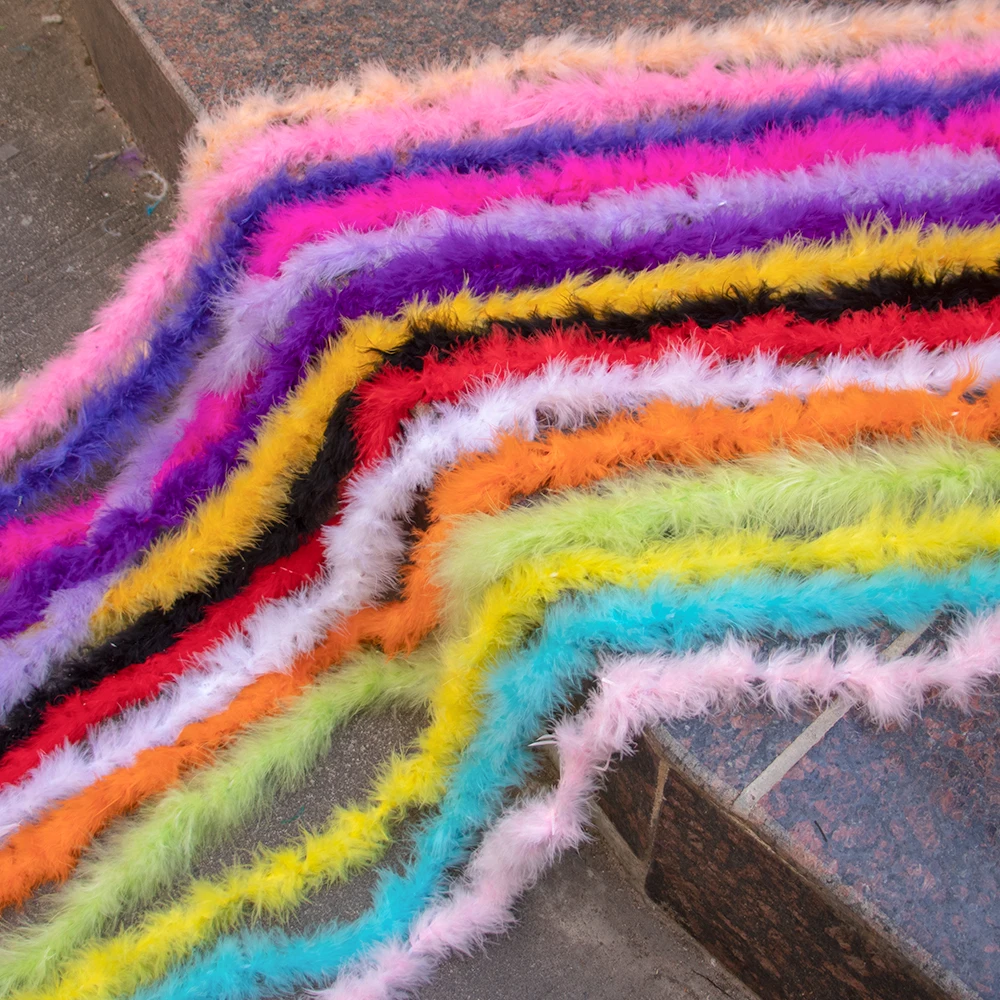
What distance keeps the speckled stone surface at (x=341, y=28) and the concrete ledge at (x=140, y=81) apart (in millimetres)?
50

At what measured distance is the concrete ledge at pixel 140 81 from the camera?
9.62ft

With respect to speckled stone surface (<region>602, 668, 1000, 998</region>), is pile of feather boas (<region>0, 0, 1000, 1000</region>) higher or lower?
higher

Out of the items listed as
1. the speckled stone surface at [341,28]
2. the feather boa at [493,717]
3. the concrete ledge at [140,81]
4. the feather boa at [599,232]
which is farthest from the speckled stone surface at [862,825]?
the concrete ledge at [140,81]

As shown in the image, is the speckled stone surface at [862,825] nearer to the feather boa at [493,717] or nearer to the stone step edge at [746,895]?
the stone step edge at [746,895]

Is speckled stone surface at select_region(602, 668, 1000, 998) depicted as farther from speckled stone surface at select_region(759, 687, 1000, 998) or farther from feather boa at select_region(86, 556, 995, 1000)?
feather boa at select_region(86, 556, 995, 1000)

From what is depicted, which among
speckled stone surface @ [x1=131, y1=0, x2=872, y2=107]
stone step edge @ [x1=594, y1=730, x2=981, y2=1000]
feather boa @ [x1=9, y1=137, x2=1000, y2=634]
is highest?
speckled stone surface @ [x1=131, y1=0, x2=872, y2=107]

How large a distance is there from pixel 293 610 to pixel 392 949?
2.35ft

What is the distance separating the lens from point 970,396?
177 cm

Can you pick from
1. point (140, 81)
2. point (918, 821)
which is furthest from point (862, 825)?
point (140, 81)

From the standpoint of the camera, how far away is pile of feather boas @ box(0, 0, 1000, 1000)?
63.5 inches

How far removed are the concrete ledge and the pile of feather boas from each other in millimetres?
515

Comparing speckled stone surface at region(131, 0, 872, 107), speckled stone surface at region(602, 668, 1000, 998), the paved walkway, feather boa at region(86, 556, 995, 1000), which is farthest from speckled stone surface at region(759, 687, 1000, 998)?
speckled stone surface at region(131, 0, 872, 107)

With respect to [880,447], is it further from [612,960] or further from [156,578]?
[156,578]

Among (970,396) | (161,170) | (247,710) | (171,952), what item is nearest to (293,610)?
(247,710)
